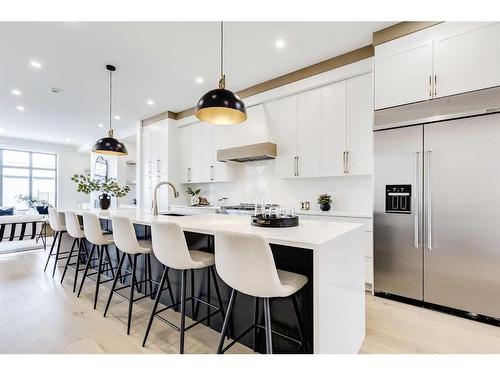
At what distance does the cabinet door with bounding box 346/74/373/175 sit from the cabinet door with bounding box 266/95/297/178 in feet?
2.60

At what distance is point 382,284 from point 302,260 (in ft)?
5.42

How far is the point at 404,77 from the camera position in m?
2.58

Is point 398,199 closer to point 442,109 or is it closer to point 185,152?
point 442,109

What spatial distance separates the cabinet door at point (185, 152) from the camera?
538 cm

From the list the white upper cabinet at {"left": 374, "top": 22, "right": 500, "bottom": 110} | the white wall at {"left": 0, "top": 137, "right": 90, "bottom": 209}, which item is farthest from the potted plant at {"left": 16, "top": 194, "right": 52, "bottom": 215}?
the white upper cabinet at {"left": 374, "top": 22, "right": 500, "bottom": 110}

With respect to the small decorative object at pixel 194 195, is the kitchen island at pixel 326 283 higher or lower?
lower

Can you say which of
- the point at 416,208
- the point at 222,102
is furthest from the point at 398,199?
the point at 222,102

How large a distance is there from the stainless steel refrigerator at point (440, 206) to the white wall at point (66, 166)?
10.2 meters

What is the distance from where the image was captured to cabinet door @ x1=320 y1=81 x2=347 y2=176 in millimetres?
3285

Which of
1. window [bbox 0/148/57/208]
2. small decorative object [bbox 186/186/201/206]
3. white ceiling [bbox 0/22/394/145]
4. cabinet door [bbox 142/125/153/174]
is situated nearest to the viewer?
white ceiling [bbox 0/22/394/145]

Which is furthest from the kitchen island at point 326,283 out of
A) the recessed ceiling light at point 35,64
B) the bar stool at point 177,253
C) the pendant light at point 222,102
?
the recessed ceiling light at point 35,64

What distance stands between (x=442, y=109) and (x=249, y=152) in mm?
2412

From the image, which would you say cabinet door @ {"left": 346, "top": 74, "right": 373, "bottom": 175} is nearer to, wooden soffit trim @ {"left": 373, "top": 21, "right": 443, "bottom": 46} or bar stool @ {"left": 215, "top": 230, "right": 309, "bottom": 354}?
wooden soffit trim @ {"left": 373, "top": 21, "right": 443, "bottom": 46}

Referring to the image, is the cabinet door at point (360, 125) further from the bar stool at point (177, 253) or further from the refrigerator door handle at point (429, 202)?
the bar stool at point (177, 253)
